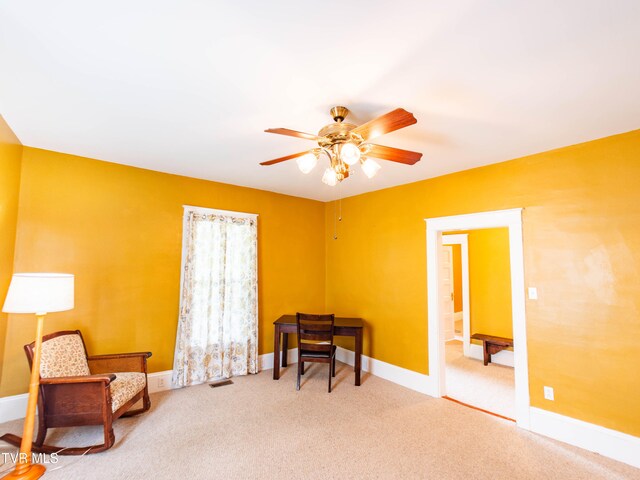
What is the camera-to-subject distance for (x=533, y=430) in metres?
2.82

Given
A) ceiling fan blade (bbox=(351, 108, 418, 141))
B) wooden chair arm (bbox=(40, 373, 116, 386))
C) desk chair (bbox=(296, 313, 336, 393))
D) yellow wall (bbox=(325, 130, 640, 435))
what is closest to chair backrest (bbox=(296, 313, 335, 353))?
desk chair (bbox=(296, 313, 336, 393))

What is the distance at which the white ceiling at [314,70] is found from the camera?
137cm

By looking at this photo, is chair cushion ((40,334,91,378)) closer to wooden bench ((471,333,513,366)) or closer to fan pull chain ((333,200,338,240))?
fan pull chain ((333,200,338,240))

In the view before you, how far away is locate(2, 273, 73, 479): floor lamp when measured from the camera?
6.94 ft

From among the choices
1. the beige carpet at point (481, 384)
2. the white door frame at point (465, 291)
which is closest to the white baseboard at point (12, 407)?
the beige carpet at point (481, 384)

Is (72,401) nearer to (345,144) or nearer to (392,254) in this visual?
(345,144)

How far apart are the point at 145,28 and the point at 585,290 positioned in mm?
3764

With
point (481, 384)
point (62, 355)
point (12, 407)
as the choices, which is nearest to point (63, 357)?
point (62, 355)

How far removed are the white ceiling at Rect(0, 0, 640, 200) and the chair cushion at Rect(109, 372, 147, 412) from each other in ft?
7.49

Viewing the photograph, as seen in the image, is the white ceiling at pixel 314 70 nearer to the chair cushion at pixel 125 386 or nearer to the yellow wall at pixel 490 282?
the chair cushion at pixel 125 386

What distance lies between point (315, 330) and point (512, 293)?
7.43 ft

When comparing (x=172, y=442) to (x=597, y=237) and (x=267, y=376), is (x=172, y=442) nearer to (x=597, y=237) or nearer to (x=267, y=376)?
(x=267, y=376)

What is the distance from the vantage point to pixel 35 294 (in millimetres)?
2168

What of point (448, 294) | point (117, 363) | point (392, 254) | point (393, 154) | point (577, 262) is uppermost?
point (393, 154)
